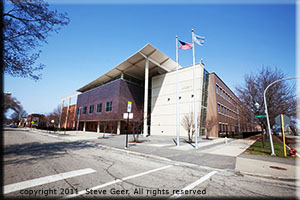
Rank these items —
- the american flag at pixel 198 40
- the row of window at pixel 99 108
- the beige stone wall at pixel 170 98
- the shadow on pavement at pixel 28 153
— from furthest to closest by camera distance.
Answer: the row of window at pixel 99 108 < the beige stone wall at pixel 170 98 < the american flag at pixel 198 40 < the shadow on pavement at pixel 28 153

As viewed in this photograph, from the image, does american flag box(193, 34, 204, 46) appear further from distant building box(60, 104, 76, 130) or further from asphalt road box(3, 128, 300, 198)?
distant building box(60, 104, 76, 130)

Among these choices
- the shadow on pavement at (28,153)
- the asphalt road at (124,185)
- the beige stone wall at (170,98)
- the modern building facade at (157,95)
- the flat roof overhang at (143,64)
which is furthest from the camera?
the flat roof overhang at (143,64)

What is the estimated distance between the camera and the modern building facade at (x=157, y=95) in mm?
29125

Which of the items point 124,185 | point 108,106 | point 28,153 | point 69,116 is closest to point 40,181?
point 124,185

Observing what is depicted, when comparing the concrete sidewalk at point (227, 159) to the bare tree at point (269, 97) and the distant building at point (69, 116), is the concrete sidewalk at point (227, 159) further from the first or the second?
the distant building at point (69, 116)

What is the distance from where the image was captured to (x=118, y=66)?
33.8 m

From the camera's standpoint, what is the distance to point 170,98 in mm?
33000

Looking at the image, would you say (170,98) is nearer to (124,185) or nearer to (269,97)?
(269,97)

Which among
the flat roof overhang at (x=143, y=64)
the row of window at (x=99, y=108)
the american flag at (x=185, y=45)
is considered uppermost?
the flat roof overhang at (x=143, y=64)

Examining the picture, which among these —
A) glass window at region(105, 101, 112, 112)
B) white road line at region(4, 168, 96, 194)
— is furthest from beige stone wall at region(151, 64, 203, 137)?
white road line at region(4, 168, 96, 194)

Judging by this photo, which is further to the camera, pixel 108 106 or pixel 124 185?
pixel 108 106

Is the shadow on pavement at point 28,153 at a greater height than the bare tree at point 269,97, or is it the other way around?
the bare tree at point 269,97

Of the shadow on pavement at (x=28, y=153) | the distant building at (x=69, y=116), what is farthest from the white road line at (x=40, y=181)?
the distant building at (x=69, y=116)

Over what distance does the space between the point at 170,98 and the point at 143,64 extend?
11.1 metres
